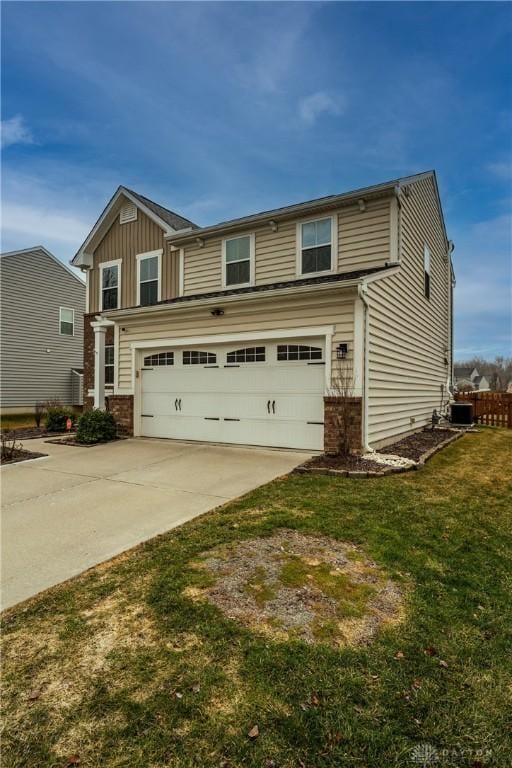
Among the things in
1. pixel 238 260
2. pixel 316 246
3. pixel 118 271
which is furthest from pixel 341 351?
pixel 118 271

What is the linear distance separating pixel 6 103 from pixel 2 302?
9.58m

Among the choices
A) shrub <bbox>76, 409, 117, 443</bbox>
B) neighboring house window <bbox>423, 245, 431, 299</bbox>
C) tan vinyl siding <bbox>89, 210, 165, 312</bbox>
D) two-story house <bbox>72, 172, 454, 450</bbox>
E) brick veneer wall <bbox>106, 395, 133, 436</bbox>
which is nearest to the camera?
two-story house <bbox>72, 172, 454, 450</bbox>

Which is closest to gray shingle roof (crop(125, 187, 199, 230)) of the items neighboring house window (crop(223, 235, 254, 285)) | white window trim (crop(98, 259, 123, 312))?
white window trim (crop(98, 259, 123, 312))

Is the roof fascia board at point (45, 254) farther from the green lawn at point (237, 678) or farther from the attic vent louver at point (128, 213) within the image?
the green lawn at point (237, 678)

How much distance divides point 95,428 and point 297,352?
5.47m

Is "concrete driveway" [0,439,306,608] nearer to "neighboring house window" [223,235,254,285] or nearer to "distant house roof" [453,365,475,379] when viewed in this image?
"neighboring house window" [223,235,254,285]

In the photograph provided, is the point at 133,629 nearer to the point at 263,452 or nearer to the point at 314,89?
the point at 263,452

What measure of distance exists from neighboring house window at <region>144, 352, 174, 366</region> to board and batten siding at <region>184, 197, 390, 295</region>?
8.88ft

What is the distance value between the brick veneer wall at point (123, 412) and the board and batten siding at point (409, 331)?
6336 millimetres

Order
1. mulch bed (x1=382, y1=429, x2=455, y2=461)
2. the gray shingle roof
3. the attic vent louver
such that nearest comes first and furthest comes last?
mulch bed (x1=382, y1=429, x2=455, y2=461), the gray shingle roof, the attic vent louver

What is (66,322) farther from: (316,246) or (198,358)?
(316,246)

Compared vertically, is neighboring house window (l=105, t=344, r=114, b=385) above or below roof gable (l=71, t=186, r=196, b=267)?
below

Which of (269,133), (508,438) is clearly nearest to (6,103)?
(269,133)

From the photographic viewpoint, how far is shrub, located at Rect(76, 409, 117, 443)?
33.7ft
